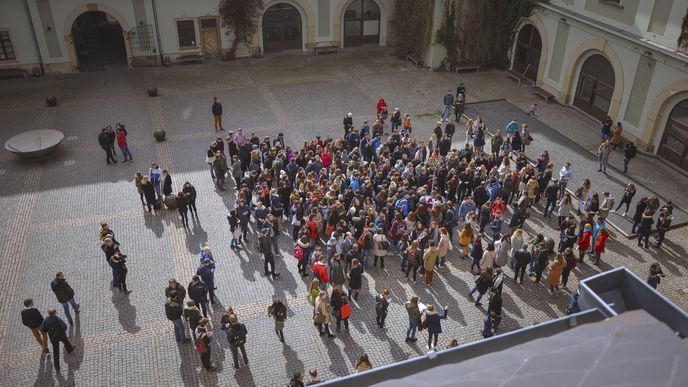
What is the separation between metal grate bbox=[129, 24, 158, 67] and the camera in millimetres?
29094

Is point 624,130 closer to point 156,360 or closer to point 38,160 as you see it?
point 156,360

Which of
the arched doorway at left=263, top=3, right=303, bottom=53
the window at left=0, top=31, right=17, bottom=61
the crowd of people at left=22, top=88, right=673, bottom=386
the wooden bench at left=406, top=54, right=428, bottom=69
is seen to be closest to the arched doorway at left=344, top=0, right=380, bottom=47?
the arched doorway at left=263, top=3, right=303, bottom=53

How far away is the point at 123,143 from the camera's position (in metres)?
20.2

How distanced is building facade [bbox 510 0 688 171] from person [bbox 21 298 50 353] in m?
20.6

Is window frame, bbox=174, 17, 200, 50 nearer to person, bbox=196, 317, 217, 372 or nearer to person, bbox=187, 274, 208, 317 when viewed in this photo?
person, bbox=187, 274, 208, 317

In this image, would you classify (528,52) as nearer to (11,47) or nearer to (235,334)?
(235,334)

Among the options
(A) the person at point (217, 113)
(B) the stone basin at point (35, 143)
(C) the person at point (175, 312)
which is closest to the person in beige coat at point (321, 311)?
(C) the person at point (175, 312)

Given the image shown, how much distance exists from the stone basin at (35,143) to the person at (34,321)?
32.7 feet

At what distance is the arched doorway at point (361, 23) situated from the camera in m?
32.4

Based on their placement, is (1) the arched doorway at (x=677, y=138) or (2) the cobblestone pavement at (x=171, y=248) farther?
(1) the arched doorway at (x=677, y=138)

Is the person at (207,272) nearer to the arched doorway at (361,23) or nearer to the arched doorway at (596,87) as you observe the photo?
the arched doorway at (596,87)

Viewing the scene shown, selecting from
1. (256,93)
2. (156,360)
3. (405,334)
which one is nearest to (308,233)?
(405,334)

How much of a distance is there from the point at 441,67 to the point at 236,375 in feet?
72.3

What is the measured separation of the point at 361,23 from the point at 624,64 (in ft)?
49.5
